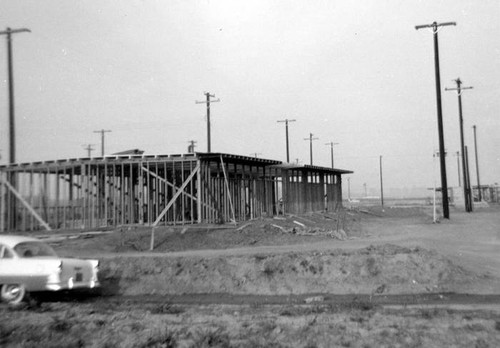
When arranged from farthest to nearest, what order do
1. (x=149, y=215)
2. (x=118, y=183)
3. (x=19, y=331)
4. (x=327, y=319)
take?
(x=118, y=183), (x=149, y=215), (x=327, y=319), (x=19, y=331)

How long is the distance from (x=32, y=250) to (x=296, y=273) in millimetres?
6741

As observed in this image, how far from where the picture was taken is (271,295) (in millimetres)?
13297

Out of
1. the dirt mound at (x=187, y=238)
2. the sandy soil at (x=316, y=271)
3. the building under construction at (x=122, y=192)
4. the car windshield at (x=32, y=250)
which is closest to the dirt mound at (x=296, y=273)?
the sandy soil at (x=316, y=271)

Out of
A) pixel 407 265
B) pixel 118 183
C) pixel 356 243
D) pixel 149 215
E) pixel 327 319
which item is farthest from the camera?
pixel 118 183

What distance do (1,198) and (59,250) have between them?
35.8ft

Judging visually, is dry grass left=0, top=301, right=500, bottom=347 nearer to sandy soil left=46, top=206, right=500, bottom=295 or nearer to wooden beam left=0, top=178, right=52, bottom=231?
sandy soil left=46, top=206, right=500, bottom=295

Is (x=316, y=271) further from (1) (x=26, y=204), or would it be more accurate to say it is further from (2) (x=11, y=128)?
(2) (x=11, y=128)

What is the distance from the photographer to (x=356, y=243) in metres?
18.6

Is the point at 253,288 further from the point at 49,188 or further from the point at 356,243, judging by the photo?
the point at 49,188

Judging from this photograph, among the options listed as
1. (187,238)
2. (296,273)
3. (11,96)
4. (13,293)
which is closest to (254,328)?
(13,293)

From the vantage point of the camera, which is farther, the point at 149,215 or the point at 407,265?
the point at 149,215

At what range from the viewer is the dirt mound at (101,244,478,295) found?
1309 centimetres

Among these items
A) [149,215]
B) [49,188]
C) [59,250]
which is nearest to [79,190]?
[49,188]

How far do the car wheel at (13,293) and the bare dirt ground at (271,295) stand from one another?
593 mm
